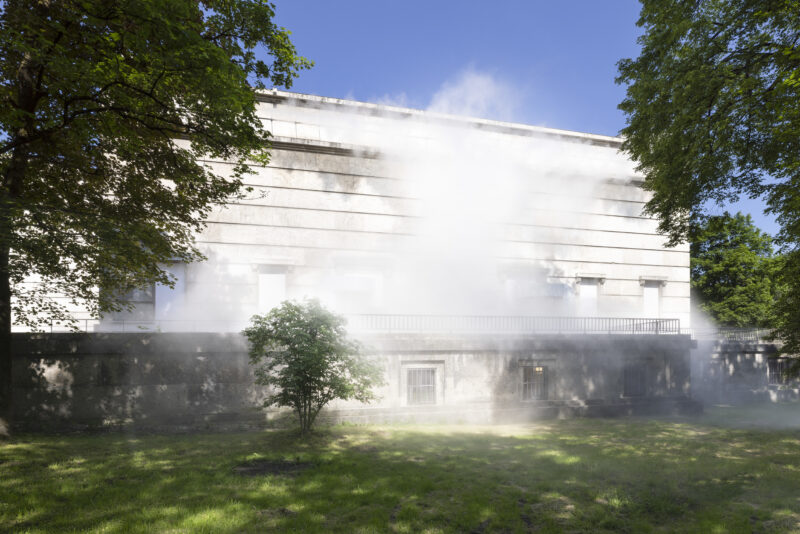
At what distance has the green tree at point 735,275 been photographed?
108ft

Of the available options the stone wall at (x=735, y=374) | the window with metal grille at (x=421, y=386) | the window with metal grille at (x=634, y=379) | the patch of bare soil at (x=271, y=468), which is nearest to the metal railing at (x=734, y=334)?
the stone wall at (x=735, y=374)

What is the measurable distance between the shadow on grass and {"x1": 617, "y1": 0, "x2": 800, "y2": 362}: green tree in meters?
6.17

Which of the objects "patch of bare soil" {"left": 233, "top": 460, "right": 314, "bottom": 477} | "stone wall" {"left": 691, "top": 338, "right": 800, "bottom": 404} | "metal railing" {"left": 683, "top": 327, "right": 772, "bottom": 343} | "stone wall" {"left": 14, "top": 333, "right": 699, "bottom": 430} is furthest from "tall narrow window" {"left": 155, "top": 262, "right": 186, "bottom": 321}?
"metal railing" {"left": 683, "top": 327, "right": 772, "bottom": 343}

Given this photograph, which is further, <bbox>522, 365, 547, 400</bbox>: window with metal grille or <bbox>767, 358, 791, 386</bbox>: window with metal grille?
<bbox>767, 358, 791, 386</bbox>: window with metal grille

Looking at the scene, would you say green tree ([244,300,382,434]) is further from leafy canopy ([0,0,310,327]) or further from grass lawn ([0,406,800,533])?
leafy canopy ([0,0,310,327])

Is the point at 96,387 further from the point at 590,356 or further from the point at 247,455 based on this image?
the point at 590,356

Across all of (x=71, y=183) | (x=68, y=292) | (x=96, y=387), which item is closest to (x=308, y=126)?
(x=71, y=183)

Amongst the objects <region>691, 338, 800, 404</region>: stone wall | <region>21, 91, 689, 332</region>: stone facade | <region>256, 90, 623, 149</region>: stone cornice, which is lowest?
<region>691, 338, 800, 404</region>: stone wall

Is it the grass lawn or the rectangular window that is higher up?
the rectangular window

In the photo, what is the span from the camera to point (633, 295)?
894 inches

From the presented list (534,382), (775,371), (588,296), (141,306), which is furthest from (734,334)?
(141,306)

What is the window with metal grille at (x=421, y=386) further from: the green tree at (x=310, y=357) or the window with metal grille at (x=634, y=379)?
the window with metal grille at (x=634, y=379)

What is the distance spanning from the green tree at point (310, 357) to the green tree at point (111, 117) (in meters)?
3.50

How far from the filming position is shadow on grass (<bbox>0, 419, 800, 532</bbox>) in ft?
21.6
